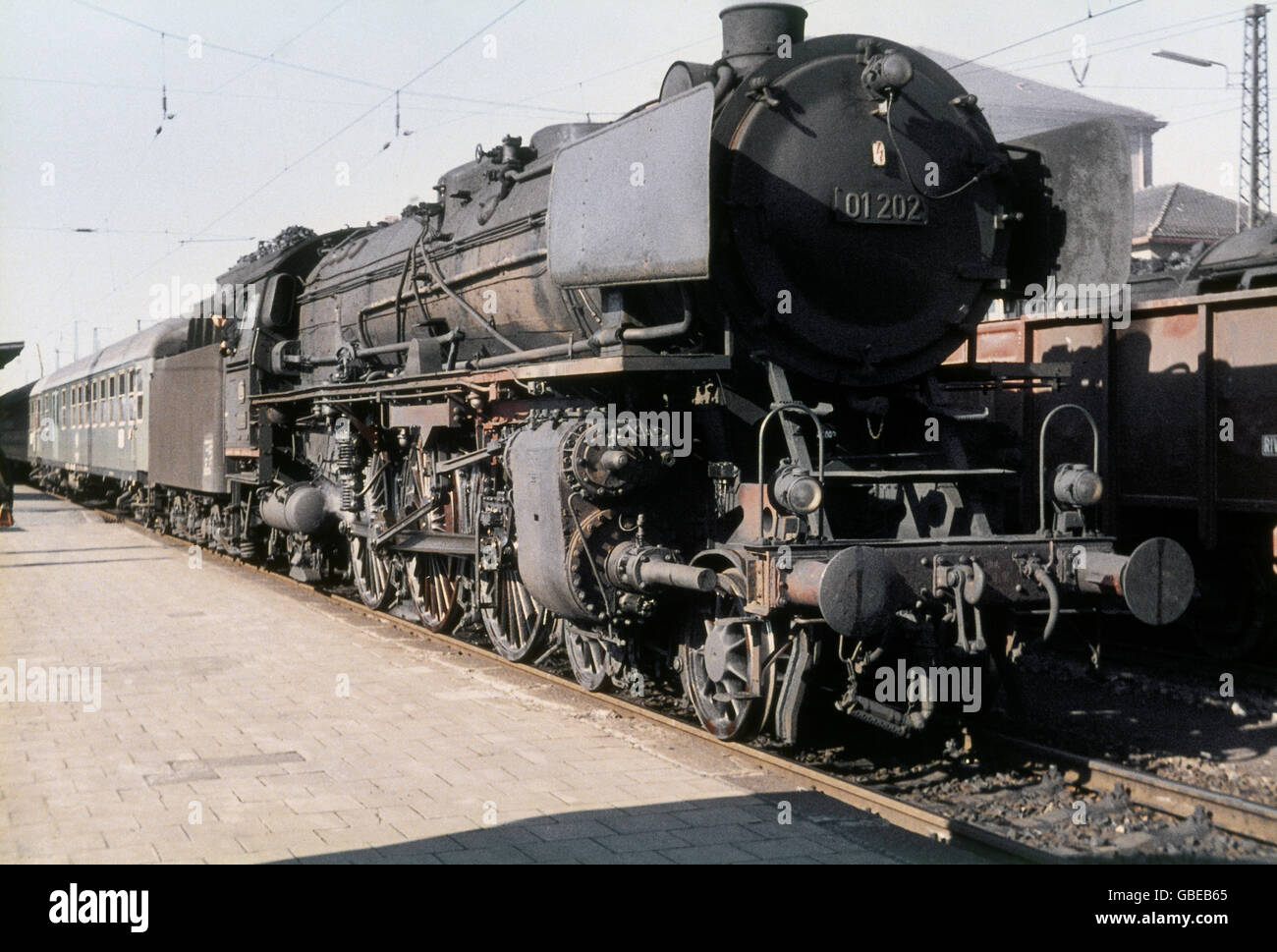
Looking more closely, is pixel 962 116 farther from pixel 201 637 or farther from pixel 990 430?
pixel 201 637

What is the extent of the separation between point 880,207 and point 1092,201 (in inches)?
57.6

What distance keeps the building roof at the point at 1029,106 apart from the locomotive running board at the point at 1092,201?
38379 millimetres

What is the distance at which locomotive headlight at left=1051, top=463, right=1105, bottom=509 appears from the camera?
662 cm

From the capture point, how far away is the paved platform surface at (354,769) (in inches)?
199

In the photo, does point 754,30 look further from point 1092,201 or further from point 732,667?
point 732,667

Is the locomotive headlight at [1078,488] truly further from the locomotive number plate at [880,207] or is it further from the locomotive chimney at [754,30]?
the locomotive chimney at [754,30]

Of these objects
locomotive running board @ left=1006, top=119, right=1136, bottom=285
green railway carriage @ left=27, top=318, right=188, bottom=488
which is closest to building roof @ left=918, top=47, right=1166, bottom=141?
green railway carriage @ left=27, top=318, right=188, bottom=488

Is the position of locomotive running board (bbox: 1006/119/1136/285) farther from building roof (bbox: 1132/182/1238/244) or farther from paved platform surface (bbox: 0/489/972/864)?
building roof (bbox: 1132/182/1238/244)

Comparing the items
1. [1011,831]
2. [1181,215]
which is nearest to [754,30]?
[1011,831]

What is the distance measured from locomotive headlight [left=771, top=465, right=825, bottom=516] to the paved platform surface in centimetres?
133

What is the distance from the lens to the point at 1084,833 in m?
5.80

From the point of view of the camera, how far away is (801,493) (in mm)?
6137

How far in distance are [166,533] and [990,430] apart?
1741 centimetres
